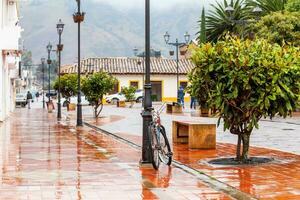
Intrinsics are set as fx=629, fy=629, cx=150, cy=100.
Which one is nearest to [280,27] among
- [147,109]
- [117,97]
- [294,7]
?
[294,7]

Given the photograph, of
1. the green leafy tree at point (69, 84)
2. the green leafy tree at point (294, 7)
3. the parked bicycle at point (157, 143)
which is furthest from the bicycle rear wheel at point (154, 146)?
the green leafy tree at point (69, 84)

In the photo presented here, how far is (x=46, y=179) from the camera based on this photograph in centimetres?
1034

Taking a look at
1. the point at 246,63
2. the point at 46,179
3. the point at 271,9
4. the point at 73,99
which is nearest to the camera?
the point at 46,179

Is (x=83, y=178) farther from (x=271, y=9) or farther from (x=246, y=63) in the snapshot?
(x=271, y=9)

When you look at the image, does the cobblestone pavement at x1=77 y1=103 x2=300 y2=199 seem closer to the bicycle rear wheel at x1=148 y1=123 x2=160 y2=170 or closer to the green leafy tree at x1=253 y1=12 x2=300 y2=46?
the bicycle rear wheel at x1=148 y1=123 x2=160 y2=170

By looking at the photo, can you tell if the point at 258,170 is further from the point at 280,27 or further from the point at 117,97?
the point at 117,97

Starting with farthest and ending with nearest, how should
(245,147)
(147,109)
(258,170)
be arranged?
(245,147)
(147,109)
(258,170)

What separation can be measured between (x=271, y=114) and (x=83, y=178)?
13.5ft

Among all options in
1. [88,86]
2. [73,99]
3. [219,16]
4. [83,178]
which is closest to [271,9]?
[219,16]

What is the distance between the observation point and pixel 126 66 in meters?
71.3

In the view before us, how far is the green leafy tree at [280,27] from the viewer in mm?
37656

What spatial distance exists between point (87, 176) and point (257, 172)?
2990 millimetres

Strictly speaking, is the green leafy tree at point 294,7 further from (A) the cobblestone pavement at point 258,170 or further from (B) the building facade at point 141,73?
(B) the building facade at point 141,73

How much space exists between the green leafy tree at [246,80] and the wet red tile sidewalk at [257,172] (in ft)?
2.84
